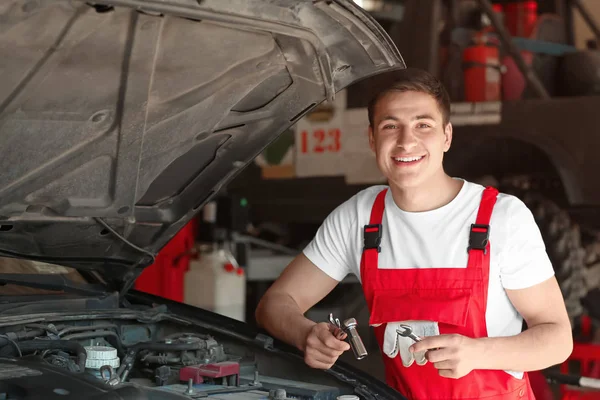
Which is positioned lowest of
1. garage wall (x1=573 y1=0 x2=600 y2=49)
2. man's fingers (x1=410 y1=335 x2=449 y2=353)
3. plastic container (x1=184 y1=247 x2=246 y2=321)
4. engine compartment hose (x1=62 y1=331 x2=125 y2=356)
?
man's fingers (x1=410 y1=335 x2=449 y2=353)

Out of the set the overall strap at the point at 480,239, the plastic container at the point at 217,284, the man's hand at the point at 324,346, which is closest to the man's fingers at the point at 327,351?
the man's hand at the point at 324,346

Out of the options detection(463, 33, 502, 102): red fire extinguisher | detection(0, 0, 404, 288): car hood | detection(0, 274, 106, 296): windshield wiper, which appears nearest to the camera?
detection(0, 0, 404, 288): car hood

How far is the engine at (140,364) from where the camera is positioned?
1560mm

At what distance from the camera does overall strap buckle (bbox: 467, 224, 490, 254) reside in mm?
1958

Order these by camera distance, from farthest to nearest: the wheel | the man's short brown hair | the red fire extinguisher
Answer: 1. the red fire extinguisher
2. the wheel
3. the man's short brown hair

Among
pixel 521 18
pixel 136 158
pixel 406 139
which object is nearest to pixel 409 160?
pixel 406 139

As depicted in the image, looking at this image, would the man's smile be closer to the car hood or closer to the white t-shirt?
the white t-shirt

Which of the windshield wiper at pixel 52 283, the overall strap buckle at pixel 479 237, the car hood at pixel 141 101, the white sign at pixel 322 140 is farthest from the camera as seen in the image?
the white sign at pixel 322 140

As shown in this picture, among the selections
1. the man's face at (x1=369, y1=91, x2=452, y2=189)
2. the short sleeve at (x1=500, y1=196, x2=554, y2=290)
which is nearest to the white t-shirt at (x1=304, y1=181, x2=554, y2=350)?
the short sleeve at (x1=500, y1=196, x2=554, y2=290)

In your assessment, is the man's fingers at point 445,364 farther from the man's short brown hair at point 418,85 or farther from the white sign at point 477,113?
the white sign at point 477,113

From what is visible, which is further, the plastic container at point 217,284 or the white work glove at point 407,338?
the plastic container at point 217,284

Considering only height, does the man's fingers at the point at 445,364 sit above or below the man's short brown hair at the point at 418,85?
below

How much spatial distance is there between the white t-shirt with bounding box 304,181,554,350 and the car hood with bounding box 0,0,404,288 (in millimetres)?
343

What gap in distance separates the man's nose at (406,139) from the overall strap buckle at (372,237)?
216mm
